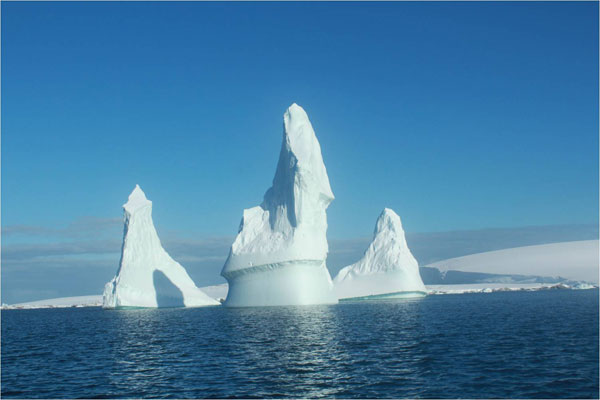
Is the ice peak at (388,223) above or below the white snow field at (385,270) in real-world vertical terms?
above

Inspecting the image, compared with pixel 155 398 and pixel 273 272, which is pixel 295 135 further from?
pixel 155 398

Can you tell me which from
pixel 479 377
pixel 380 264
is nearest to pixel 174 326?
pixel 479 377

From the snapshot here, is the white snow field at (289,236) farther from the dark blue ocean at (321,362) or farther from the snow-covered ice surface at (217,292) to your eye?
the snow-covered ice surface at (217,292)

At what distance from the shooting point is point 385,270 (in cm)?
6712

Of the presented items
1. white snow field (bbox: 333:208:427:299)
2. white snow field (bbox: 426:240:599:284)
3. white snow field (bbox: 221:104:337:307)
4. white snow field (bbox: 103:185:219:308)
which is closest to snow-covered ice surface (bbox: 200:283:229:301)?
white snow field (bbox: 333:208:427:299)

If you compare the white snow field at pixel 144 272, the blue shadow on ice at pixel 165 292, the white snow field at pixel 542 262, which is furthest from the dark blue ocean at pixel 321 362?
the white snow field at pixel 542 262

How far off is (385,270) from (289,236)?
77.6 ft

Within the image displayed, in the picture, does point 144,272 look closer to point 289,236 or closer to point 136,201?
point 136,201

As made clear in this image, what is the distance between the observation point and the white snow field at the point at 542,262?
90875 mm

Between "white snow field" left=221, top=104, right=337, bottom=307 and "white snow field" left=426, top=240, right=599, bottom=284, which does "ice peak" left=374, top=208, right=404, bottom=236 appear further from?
"white snow field" left=426, top=240, right=599, bottom=284

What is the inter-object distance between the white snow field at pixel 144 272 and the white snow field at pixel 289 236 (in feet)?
34.1

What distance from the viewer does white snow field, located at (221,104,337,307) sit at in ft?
150

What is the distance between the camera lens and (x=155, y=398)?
14789 mm

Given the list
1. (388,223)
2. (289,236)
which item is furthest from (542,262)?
(289,236)
